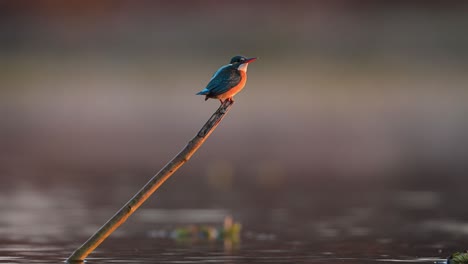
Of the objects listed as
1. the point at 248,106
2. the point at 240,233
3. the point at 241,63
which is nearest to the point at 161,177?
the point at 241,63

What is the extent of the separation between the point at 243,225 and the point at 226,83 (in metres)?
4.52

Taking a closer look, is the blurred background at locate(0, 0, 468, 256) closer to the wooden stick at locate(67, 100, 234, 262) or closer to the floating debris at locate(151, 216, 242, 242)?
the floating debris at locate(151, 216, 242, 242)

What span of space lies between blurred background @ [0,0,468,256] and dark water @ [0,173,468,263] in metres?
0.12

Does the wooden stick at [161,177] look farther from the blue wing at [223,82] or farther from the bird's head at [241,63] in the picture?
the bird's head at [241,63]

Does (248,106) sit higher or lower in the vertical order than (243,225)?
higher

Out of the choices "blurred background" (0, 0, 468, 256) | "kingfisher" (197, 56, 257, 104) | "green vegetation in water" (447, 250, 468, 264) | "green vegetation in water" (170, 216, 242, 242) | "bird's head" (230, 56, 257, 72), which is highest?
"blurred background" (0, 0, 468, 256)

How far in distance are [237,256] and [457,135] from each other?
23.5 meters

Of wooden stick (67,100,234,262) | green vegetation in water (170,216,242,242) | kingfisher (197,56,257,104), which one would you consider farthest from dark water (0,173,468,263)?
kingfisher (197,56,257,104)

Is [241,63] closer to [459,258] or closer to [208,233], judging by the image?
[459,258]

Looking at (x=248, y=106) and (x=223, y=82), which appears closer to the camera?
(x=223, y=82)

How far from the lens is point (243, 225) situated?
1673cm

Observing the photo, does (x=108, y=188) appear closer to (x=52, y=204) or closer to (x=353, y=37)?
(x=52, y=204)

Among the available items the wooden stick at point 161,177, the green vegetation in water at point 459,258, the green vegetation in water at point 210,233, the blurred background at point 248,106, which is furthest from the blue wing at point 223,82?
the blurred background at point 248,106

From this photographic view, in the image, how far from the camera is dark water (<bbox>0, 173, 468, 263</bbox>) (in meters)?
13.7
